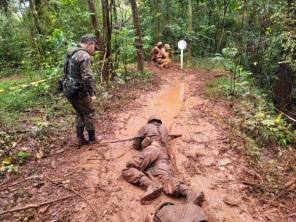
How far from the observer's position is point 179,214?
3.71 m

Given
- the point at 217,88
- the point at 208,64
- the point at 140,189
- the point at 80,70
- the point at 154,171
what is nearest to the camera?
the point at 140,189

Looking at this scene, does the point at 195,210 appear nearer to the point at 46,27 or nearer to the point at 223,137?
the point at 223,137

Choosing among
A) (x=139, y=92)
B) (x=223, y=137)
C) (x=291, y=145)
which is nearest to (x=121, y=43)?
(x=139, y=92)

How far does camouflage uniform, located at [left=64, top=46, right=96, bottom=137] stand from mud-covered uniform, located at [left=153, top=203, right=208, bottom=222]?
272 cm

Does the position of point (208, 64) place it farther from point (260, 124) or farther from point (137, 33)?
point (260, 124)

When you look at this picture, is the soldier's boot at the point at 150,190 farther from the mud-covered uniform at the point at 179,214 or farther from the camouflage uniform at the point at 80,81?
the camouflage uniform at the point at 80,81

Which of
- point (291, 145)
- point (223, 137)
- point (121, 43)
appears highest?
point (121, 43)

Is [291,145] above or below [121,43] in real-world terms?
Result: below

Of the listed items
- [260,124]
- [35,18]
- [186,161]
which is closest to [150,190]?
[186,161]

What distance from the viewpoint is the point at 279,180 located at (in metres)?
5.55

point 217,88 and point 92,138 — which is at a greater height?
point 92,138

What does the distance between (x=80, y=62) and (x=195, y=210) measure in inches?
128

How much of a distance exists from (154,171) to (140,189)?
0.44 metres

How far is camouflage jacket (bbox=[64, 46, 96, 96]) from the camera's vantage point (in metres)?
5.50
